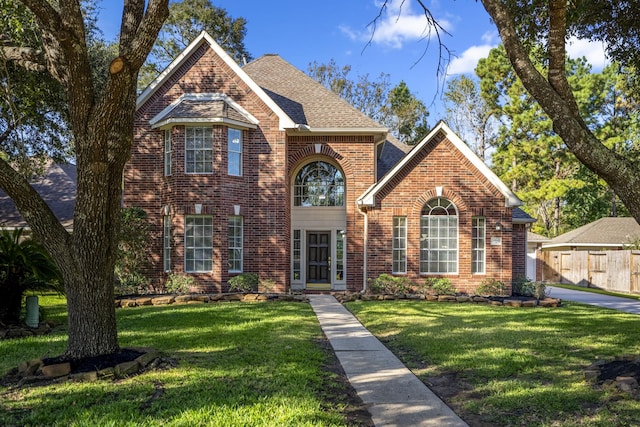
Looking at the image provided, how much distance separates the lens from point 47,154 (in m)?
17.2

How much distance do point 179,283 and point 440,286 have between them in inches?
332

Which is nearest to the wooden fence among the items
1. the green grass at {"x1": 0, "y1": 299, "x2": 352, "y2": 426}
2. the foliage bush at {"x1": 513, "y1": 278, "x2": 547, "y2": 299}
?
the foliage bush at {"x1": 513, "y1": 278, "x2": 547, "y2": 299}

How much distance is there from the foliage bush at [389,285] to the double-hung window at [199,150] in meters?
6.58

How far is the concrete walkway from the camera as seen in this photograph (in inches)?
181

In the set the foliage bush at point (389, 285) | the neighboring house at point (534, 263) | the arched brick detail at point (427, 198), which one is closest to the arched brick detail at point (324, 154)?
the arched brick detail at point (427, 198)

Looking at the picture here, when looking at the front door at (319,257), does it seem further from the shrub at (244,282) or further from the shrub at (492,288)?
the shrub at (492,288)

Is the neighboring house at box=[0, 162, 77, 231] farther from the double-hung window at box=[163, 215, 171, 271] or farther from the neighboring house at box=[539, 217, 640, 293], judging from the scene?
the neighboring house at box=[539, 217, 640, 293]

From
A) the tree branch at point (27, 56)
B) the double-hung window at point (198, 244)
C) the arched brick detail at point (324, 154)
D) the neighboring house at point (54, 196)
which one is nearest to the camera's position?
the tree branch at point (27, 56)

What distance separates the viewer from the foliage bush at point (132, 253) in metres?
15.4

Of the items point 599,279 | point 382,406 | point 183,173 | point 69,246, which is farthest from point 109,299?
point 599,279

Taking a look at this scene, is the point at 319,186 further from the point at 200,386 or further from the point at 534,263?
the point at 534,263

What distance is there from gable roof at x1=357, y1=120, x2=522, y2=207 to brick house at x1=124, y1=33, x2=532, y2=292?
0.04 meters

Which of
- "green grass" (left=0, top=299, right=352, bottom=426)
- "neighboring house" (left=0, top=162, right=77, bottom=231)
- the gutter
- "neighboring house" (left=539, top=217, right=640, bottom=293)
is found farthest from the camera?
"neighboring house" (left=539, top=217, right=640, bottom=293)

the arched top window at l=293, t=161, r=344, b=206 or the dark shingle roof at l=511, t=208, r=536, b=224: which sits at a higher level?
the arched top window at l=293, t=161, r=344, b=206
